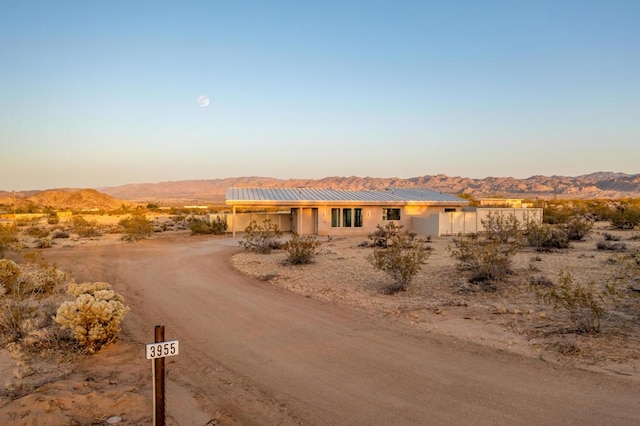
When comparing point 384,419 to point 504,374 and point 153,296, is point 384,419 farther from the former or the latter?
point 153,296

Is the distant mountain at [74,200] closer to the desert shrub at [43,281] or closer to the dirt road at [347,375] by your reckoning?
the desert shrub at [43,281]

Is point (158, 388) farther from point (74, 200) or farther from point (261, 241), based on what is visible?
point (74, 200)

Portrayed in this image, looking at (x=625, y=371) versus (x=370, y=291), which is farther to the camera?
(x=370, y=291)

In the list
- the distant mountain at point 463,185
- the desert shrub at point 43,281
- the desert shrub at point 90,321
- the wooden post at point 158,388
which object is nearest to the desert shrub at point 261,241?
the desert shrub at point 43,281

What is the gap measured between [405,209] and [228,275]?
20197mm

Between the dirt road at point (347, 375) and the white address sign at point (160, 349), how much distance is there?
1.50 metres

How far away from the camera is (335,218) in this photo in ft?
107

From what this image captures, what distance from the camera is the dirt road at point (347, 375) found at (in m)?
5.35

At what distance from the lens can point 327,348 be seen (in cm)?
781

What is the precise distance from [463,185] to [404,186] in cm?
1722

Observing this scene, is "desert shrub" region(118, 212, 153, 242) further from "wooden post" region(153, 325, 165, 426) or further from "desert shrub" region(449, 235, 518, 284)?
"wooden post" region(153, 325, 165, 426)

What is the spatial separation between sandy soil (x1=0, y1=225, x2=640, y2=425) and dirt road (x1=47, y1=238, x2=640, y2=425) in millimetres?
25

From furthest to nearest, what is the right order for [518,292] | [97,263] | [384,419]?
[97,263]
[518,292]
[384,419]

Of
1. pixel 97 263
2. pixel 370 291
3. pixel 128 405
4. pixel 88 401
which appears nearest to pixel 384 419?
pixel 128 405
